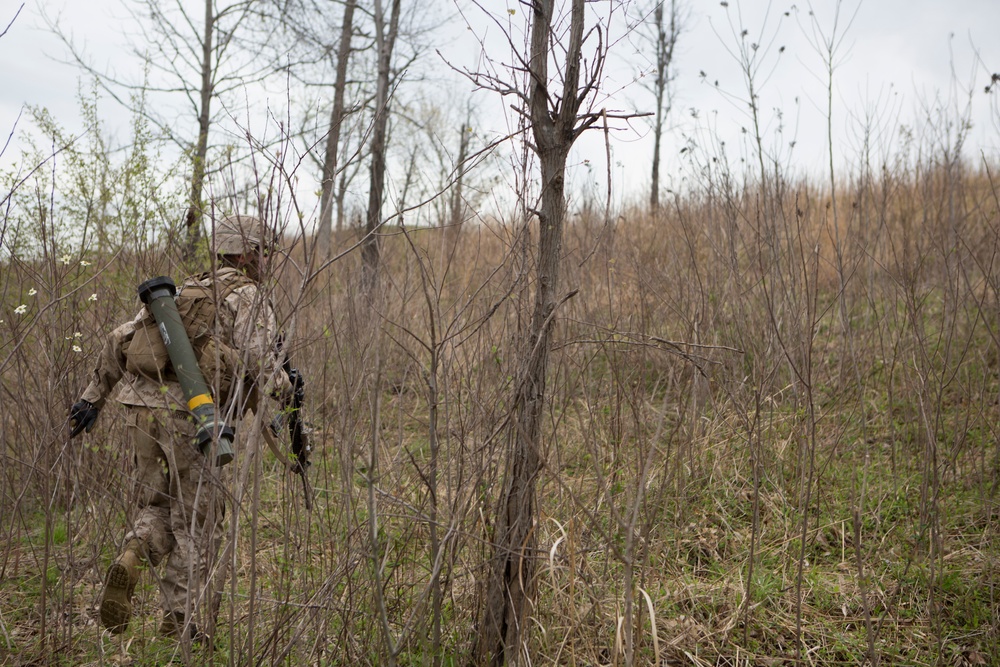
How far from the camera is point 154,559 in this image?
2.75 metres

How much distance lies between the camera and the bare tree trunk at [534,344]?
1957 mm

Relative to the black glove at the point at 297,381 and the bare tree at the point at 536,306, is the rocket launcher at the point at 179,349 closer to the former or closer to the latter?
the black glove at the point at 297,381

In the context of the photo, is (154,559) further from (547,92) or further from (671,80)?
(671,80)

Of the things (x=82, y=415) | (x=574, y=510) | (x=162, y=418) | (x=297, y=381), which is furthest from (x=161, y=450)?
(x=574, y=510)

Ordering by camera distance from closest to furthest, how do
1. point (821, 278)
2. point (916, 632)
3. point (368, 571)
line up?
point (368, 571)
point (916, 632)
point (821, 278)

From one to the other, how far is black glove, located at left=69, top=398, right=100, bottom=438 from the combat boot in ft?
1.58

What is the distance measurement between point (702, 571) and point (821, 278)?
4.42 metres

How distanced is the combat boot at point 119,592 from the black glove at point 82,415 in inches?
19.0

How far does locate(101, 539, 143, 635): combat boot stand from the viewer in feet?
7.89

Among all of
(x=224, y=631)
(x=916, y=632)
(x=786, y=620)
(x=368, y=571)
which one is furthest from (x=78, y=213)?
(x=916, y=632)

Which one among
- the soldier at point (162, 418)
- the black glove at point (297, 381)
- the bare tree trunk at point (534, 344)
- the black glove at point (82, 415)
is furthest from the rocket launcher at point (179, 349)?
the bare tree trunk at point (534, 344)

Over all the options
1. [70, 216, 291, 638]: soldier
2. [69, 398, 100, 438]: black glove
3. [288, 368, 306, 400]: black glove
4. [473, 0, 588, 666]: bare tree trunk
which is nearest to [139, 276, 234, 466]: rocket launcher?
[70, 216, 291, 638]: soldier

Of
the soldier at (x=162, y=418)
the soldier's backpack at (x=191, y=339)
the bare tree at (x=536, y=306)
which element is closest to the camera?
the bare tree at (x=536, y=306)

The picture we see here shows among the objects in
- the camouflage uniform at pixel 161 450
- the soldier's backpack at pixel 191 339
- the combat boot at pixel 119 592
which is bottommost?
the combat boot at pixel 119 592
